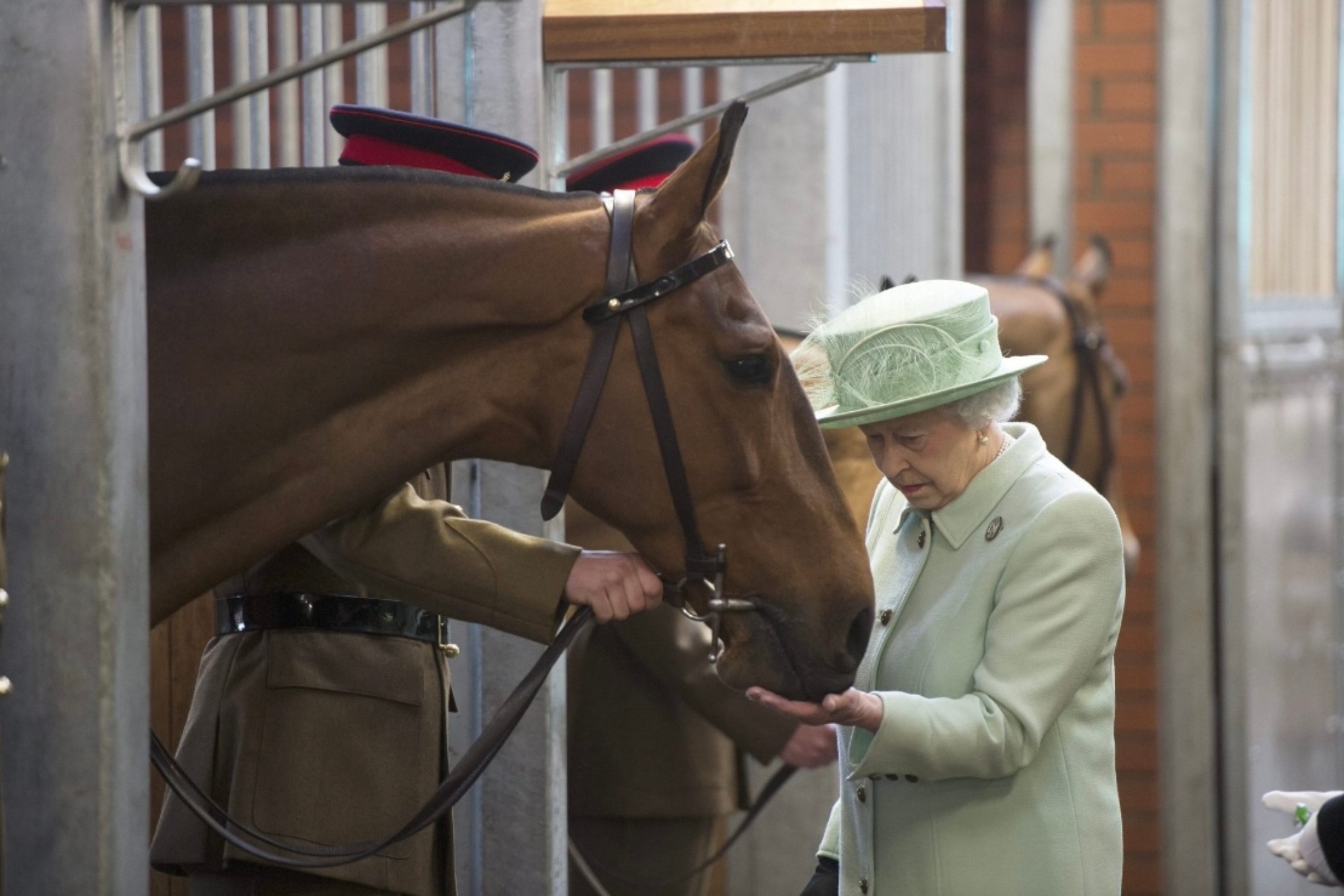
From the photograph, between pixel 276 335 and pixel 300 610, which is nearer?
pixel 276 335

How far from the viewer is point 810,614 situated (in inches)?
75.5

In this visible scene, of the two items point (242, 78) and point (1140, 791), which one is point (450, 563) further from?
point (1140, 791)

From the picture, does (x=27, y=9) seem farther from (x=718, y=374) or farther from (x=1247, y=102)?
(x=1247, y=102)

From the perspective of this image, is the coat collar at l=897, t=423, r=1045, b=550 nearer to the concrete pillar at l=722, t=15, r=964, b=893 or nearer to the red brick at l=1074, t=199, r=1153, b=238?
the concrete pillar at l=722, t=15, r=964, b=893

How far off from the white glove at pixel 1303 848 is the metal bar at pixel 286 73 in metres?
1.54

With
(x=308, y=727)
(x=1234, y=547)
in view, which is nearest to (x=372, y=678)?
(x=308, y=727)

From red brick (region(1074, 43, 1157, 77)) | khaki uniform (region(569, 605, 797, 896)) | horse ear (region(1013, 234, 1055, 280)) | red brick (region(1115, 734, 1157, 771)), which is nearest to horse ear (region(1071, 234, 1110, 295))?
horse ear (region(1013, 234, 1055, 280))

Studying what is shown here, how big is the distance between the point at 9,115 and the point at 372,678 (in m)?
0.91

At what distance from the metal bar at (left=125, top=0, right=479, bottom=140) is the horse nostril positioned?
0.79m

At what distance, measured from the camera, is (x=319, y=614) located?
2141 millimetres

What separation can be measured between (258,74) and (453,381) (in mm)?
810

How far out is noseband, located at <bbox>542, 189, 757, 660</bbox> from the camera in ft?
6.12

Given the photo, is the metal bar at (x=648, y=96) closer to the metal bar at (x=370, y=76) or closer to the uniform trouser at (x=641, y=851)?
the metal bar at (x=370, y=76)

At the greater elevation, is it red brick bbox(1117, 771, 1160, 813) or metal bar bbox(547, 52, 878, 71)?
metal bar bbox(547, 52, 878, 71)
